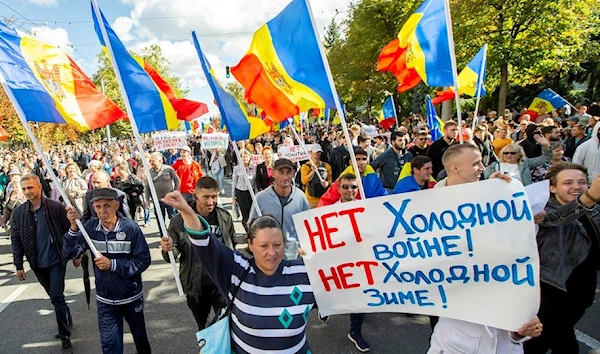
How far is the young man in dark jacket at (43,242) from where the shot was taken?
3.88m

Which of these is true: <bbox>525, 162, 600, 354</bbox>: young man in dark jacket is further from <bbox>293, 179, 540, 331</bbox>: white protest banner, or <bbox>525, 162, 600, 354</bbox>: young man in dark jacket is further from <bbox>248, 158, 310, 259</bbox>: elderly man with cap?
<bbox>248, 158, 310, 259</bbox>: elderly man with cap

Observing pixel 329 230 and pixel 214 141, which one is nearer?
pixel 329 230

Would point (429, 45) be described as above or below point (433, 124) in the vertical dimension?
above

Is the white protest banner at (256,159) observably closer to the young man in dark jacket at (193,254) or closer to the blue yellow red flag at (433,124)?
the young man in dark jacket at (193,254)

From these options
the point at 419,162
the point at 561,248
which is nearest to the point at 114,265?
the point at 419,162

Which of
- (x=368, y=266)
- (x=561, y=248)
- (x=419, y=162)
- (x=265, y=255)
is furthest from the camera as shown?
(x=419, y=162)

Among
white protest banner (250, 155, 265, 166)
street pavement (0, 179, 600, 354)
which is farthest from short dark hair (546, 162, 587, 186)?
white protest banner (250, 155, 265, 166)

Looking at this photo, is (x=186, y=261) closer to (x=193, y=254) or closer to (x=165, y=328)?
(x=193, y=254)

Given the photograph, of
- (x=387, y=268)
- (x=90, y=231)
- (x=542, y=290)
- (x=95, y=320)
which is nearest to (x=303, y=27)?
(x=387, y=268)

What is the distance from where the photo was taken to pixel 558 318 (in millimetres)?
2793

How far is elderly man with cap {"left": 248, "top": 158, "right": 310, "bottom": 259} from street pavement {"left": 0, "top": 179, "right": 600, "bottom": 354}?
3.17 feet

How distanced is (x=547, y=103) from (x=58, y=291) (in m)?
13.7

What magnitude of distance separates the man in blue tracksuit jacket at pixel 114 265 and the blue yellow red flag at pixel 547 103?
42.7 feet

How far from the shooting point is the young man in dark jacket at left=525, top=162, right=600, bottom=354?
2.55 m
